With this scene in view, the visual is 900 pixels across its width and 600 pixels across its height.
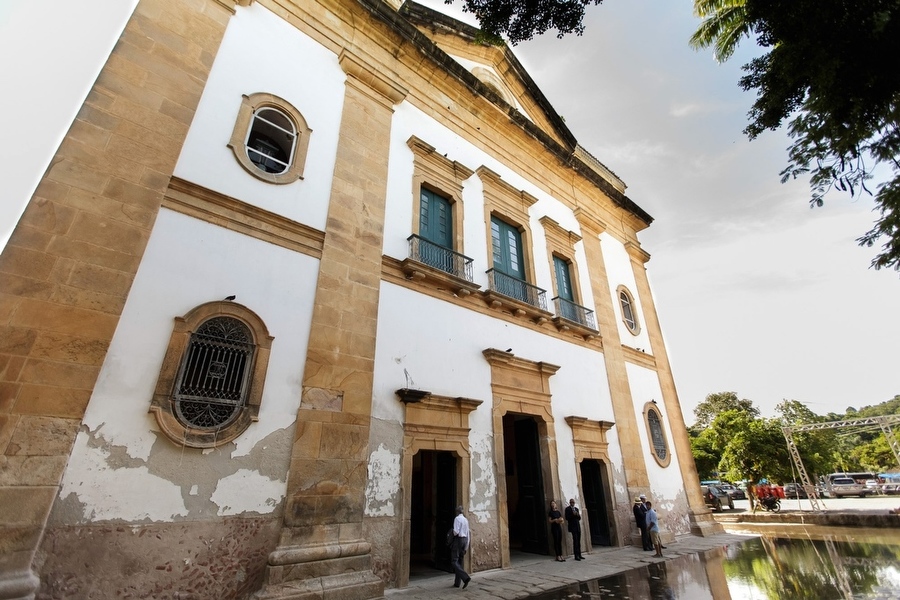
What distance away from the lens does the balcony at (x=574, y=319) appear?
1006 centimetres

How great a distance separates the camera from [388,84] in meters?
8.66

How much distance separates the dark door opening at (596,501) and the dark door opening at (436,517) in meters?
3.62

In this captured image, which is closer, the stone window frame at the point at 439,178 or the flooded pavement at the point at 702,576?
the flooded pavement at the point at 702,576

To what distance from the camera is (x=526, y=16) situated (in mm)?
5633

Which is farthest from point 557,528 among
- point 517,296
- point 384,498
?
point 517,296

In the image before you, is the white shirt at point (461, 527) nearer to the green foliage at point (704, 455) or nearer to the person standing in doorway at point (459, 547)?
the person standing in doorway at point (459, 547)

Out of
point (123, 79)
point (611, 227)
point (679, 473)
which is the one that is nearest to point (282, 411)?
point (123, 79)

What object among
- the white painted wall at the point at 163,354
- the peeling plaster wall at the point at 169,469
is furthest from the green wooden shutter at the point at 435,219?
the peeling plaster wall at the point at 169,469

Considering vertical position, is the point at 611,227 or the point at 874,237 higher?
the point at 611,227

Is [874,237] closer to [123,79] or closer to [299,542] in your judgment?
[299,542]

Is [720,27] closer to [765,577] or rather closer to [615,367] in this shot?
[615,367]

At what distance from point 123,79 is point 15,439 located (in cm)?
447

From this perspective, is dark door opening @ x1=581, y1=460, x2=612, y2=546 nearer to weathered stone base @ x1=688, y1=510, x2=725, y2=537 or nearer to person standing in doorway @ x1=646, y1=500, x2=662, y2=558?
person standing in doorway @ x1=646, y1=500, x2=662, y2=558

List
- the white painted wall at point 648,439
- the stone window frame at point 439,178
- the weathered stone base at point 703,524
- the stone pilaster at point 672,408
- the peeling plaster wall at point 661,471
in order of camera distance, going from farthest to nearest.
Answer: the stone pilaster at point 672,408
the weathered stone base at point 703,524
the white painted wall at point 648,439
the peeling plaster wall at point 661,471
the stone window frame at point 439,178
